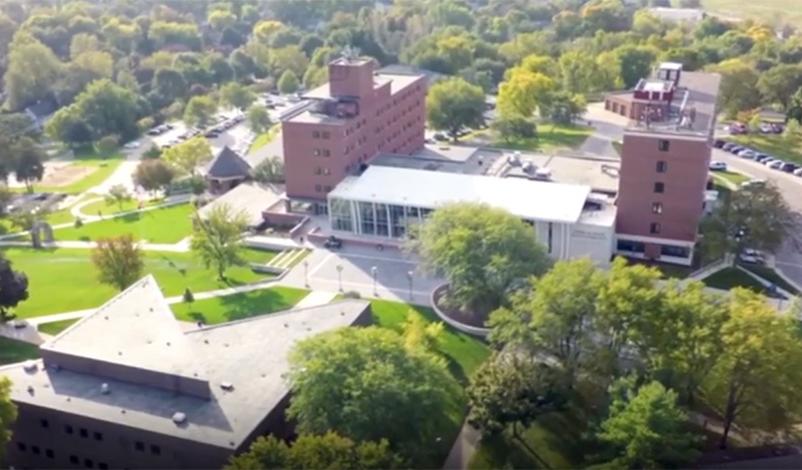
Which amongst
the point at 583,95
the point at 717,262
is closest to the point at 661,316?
the point at 717,262

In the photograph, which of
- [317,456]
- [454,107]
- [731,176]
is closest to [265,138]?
[454,107]

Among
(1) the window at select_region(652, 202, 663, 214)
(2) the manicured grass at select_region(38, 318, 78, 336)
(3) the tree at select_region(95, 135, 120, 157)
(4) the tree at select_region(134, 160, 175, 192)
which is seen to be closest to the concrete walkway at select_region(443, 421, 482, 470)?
(1) the window at select_region(652, 202, 663, 214)

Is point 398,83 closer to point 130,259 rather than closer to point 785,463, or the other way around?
point 130,259

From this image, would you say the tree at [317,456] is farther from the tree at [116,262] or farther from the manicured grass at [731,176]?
the manicured grass at [731,176]

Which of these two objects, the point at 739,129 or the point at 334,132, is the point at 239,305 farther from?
the point at 739,129

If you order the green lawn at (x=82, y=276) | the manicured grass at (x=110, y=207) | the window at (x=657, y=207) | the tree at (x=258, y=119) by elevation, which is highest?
the window at (x=657, y=207)

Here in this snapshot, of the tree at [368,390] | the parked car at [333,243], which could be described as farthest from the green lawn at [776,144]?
the tree at [368,390]

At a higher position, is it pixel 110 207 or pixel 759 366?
pixel 759 366
